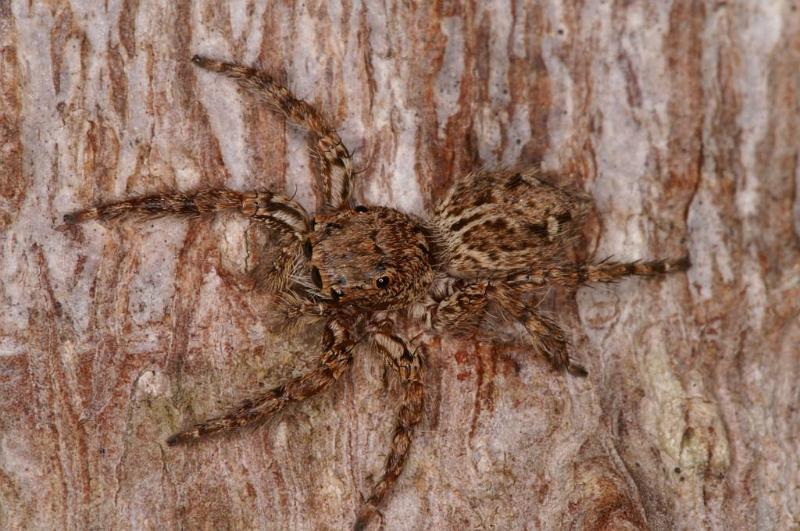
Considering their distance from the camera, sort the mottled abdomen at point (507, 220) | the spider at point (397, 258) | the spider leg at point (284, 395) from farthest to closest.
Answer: the mottled abdomen at point (507, 220), the spider at point (397, 258), the spider leg at point (284, 395)

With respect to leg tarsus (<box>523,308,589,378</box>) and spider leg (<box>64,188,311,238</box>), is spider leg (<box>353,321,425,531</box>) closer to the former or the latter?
leg tarsus (<box>523,308,589,378</box>)

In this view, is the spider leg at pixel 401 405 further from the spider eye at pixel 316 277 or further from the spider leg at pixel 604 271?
the spider leg at pixel 604 271

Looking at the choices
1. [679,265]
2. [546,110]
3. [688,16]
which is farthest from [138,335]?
[688,16]

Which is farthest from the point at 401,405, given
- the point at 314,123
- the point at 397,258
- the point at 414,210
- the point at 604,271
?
the point at 314,123

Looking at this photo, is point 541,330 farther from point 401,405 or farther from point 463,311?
point 401,405

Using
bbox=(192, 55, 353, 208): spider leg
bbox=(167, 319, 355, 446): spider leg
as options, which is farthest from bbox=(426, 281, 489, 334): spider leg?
bbox=(192, 55, 353, 208): spider leg

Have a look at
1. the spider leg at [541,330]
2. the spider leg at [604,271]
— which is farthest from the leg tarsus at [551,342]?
the spider leg at [604,271]
